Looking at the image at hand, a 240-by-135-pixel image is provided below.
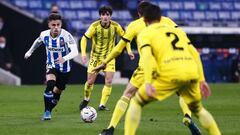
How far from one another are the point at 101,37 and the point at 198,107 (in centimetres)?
765

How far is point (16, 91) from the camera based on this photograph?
79.4 ft

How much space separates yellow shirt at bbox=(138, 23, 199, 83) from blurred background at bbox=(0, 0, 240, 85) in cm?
1720

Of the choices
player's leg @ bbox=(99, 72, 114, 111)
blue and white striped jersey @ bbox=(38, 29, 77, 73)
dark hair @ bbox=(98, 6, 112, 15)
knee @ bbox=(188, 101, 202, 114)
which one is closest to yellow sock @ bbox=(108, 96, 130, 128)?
knee @ bbox=(188, 101, 202, 114)

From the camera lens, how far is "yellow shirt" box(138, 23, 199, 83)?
33.8 ft

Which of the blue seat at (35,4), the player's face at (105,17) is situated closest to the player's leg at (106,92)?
the player's face at (105,17)

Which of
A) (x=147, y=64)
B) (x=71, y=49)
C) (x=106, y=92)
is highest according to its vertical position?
(x=147, y=64)

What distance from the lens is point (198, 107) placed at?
10875 millimetres

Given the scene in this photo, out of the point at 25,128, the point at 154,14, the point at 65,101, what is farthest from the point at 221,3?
the point at 154,14

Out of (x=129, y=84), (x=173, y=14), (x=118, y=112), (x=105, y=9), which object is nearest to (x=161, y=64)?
(x=118, y=112)

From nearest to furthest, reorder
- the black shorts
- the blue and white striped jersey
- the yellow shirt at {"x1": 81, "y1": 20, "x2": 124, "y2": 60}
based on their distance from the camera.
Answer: the blue and white striped jersey
the black shorts
the yellow shirt at {"x1": 81, "y1": 20, "x2": 124, "y2": 60}

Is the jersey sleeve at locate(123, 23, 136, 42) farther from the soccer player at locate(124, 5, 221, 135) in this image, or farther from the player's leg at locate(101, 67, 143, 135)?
the soccer player at locate(124, 5, 221, 135)

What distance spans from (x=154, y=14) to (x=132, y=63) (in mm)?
18595

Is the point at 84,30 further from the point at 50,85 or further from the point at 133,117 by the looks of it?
the point at 133,117

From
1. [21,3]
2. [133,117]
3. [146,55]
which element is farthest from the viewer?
[21,3]
